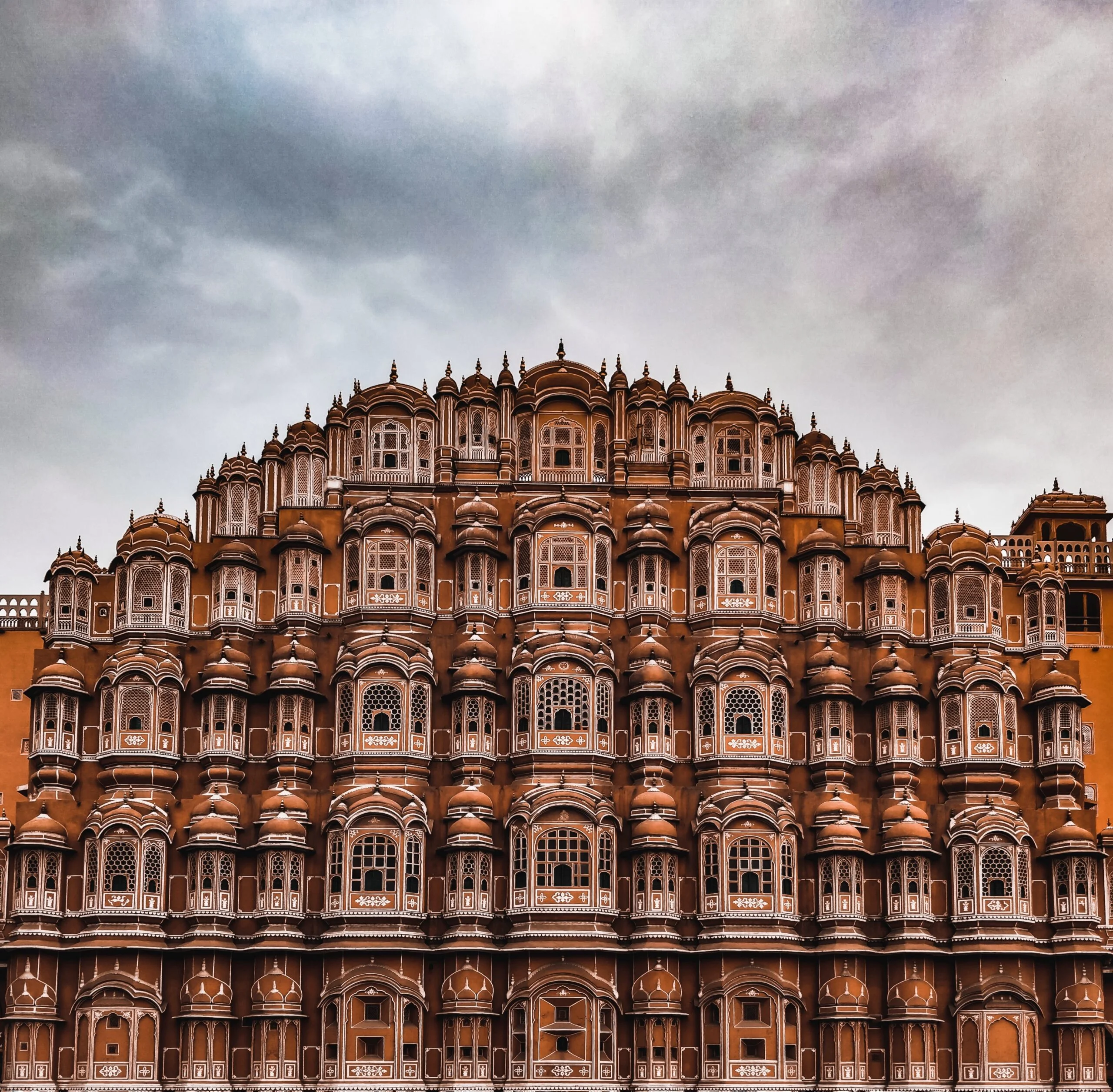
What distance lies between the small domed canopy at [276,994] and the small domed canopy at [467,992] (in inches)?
192

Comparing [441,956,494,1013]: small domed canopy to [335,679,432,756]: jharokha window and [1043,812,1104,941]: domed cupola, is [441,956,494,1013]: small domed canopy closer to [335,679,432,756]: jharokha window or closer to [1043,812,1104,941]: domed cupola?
[335,679,432,756]: jharokha window

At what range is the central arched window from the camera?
66.5 meters

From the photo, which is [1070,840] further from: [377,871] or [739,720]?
[377,871]

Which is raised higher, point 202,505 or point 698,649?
point 202,505

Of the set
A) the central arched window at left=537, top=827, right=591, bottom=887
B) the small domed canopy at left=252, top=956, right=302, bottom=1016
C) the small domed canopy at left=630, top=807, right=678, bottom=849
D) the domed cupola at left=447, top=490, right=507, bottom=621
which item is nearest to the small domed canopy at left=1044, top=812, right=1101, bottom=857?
the small domed canopy at left=630, top=807, right=678, bottom=849

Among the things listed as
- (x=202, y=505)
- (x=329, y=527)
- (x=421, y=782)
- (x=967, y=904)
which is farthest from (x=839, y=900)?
(x=202, y=505)

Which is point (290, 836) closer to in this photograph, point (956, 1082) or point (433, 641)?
point (433, 641)

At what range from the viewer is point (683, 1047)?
6588 cm

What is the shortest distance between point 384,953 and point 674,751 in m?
12.6

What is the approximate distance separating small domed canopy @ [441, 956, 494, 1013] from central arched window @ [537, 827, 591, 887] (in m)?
3.67

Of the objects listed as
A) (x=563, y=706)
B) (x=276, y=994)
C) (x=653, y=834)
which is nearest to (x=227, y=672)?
(x=276, y=994)

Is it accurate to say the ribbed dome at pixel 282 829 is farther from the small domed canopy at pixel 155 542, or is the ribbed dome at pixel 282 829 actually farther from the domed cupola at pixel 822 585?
the domed cupola at pixel 822 585

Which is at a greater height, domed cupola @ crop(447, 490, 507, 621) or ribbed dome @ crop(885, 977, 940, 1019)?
domed cupola @ crop(447, 490, 507, 621)

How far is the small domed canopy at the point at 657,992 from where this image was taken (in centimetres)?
6550
